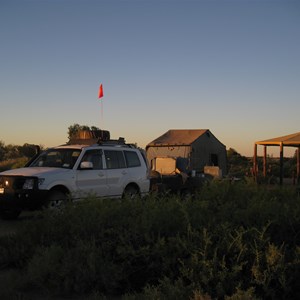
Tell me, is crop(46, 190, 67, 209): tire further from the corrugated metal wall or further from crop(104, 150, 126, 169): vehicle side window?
the corrugated metal wall

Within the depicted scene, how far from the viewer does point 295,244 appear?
5297 millimetres

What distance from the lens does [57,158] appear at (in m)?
11.6

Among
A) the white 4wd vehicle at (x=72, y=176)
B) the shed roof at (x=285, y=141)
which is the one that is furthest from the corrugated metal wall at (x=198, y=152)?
the white 4wd vehicle at (x=72, y=176)

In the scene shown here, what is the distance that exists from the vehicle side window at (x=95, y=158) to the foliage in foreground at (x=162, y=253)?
489 centimetres

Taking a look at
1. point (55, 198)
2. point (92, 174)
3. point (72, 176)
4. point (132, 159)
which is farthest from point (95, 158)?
point (55, 198)

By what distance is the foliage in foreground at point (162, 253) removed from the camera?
4.65 m

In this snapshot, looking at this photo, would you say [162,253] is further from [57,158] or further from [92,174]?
[57,158]

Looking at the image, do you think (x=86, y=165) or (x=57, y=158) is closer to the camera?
(x=86, y=165)

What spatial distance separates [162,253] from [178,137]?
19.5 meters

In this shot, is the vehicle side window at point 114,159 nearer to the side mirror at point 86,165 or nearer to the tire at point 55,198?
the side mirror at point 86,165

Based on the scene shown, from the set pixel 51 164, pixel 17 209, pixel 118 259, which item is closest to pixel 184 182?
pixel 51 164

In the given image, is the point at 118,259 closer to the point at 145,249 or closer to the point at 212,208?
the point at 145,249

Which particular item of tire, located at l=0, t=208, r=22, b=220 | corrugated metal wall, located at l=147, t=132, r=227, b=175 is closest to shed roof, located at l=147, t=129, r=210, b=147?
corrugated metal wall, located at l=147, t=132, r=227, b=175

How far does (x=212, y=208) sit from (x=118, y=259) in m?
1.86
